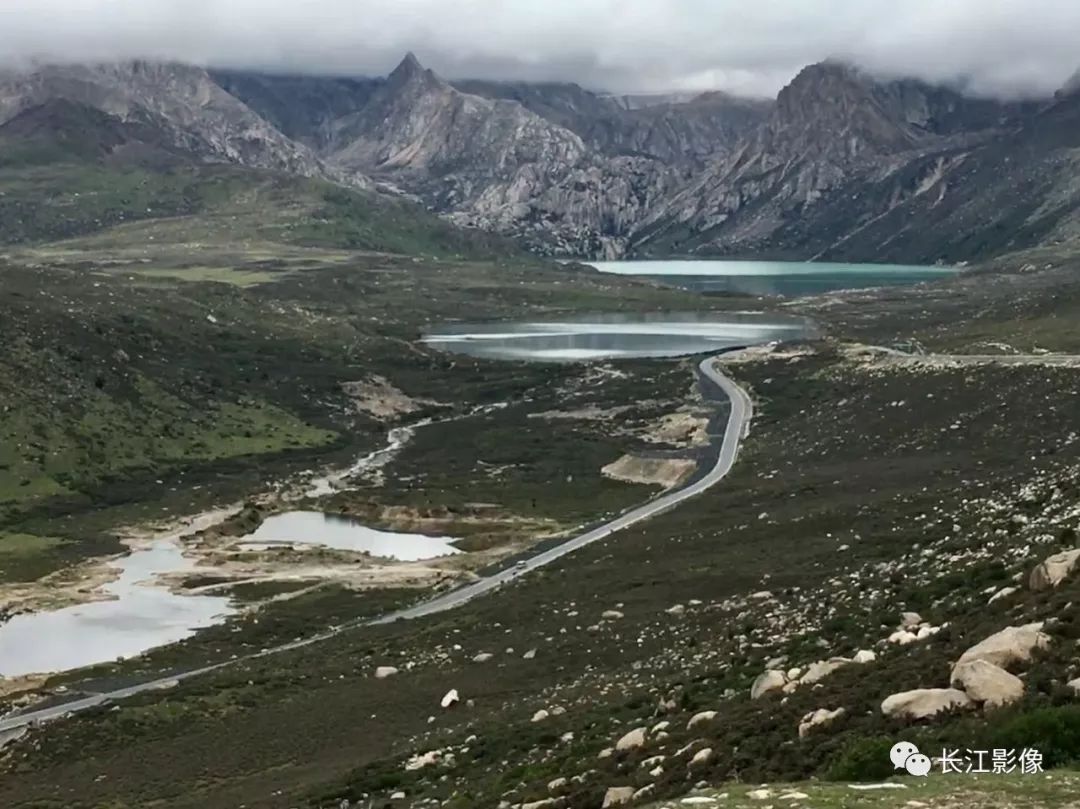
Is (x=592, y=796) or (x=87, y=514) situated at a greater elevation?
(x=592, y=796)

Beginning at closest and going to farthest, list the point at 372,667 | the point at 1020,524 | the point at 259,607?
the point at 1020,524 < the point at 372,667 < the point at 259,607

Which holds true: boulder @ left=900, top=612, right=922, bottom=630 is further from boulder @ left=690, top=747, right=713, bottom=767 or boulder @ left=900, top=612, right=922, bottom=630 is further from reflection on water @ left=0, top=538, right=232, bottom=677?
reflection on water @ left=0, top=538, right=232, bottom=677

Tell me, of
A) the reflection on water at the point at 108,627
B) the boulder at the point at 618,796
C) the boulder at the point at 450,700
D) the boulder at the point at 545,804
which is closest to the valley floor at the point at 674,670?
the boulder at the point at 545,804

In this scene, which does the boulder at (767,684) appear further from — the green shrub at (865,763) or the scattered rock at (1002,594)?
the green shrub at (865,763)

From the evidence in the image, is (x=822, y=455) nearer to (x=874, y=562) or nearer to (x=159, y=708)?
(x=874, y=562)

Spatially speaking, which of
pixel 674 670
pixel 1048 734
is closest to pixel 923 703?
pixel 1048 734

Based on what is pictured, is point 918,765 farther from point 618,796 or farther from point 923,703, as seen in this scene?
point 618,796

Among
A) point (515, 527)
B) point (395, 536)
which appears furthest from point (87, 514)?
point (515, 527)
